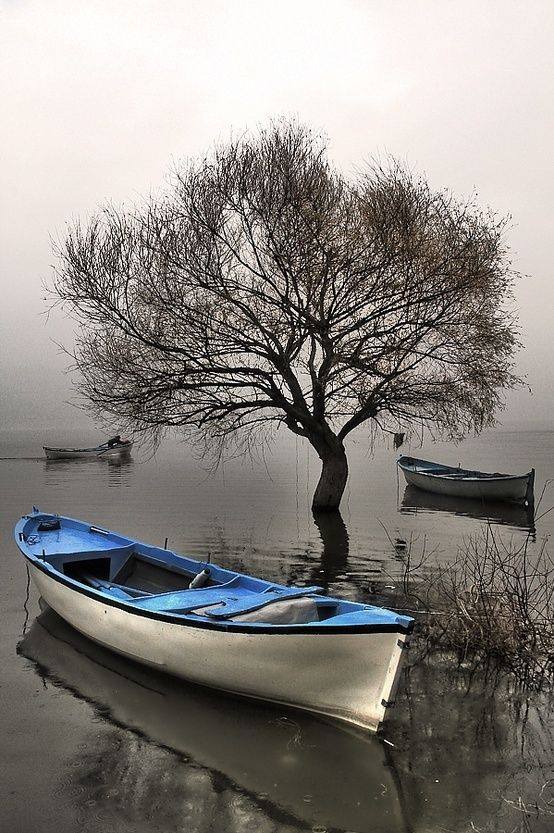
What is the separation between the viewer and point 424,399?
67.0 feet

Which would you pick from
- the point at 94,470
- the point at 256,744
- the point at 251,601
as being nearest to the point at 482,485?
the point at 251,601

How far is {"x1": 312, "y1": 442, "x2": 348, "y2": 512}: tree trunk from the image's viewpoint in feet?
70.5

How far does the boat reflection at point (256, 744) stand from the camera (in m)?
5.67

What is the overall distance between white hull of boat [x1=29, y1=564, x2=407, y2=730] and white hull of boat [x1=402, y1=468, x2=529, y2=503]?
19.3m

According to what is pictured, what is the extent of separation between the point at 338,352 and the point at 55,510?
41.4 feet

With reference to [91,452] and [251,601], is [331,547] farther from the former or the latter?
[91,452]

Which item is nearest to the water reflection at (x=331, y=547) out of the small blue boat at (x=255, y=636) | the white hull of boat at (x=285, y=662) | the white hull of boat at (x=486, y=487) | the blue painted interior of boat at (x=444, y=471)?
the small blue boat at (x=255, y=636)

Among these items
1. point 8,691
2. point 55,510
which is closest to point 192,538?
point 55,510

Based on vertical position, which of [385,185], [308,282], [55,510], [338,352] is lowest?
[55,510]

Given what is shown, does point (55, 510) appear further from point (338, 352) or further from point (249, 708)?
point (249, 708)

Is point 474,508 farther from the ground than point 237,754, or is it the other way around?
point 237,754

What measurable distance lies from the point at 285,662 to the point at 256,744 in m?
0.83

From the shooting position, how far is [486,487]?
2673cm

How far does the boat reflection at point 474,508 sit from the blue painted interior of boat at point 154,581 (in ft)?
43.3
